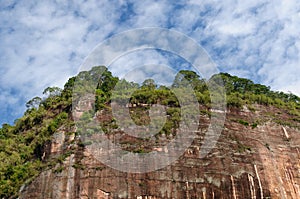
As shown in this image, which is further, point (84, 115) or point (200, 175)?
point (84, 115)

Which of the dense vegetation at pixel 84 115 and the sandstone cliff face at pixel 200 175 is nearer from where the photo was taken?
the sandstone cliff face at pixel 200 175

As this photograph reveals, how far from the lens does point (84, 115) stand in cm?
2642

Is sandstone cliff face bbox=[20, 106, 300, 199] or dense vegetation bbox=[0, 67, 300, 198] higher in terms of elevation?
dense vegetation bbox=[0, 67, 300, 198]

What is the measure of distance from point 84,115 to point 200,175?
366 inches

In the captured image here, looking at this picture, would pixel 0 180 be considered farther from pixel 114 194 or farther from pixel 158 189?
pixel 158 189

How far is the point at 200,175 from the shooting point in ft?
74.4

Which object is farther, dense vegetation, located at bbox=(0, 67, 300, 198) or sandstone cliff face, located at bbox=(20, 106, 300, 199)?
dense vegetation, located at bbox=(0, 67, 300, 198)

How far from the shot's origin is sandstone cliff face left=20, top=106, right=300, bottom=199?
21219 mm

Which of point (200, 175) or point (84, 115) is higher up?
point (84, 115)

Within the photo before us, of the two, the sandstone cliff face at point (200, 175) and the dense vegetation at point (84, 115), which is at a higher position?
the dense vegetation at point (84, 115)

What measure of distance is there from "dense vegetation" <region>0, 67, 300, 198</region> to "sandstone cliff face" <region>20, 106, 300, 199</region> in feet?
4.75

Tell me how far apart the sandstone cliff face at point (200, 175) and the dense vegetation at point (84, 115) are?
4.75ft

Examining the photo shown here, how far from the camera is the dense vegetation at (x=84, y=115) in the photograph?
78.1 ft

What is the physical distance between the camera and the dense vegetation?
2381 centimetres
